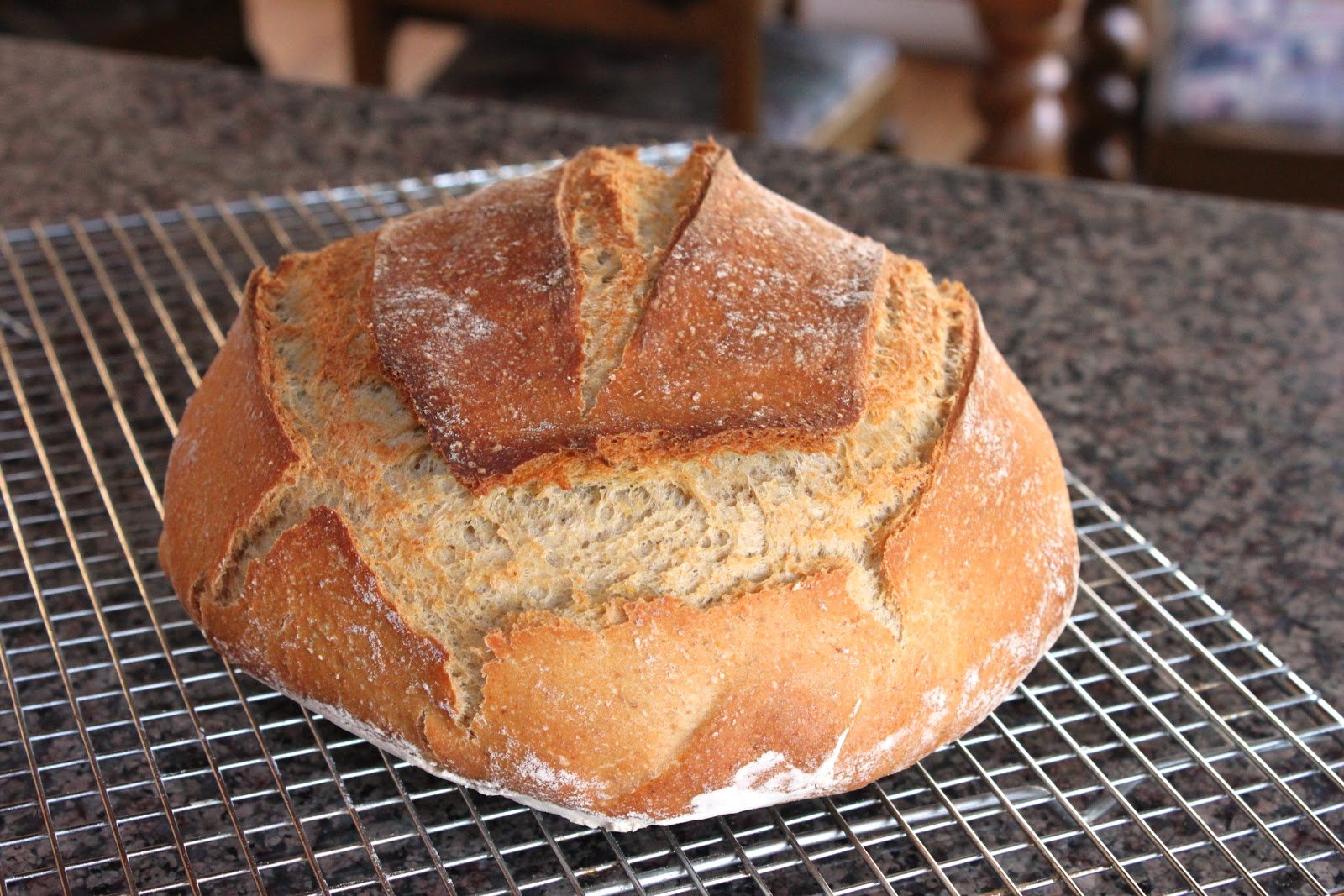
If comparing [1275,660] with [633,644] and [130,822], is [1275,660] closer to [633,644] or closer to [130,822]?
[633,644]

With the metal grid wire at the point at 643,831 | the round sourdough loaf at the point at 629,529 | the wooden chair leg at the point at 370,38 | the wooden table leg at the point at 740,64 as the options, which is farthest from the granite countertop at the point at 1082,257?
the wooden chair leg at the point at 370,38

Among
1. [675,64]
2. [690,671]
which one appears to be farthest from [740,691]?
[675,64]

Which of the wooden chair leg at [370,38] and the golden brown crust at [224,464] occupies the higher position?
the golden brown crust at [224,464]

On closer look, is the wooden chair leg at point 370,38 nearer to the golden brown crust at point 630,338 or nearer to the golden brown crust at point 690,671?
the golden brown crust at point 630,338

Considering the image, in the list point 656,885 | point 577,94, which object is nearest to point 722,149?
point 656,885

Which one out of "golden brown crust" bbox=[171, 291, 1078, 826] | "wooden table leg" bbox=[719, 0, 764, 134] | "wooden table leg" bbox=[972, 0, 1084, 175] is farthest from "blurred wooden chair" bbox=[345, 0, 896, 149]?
"golden brown crust" bbox=[171, 291, 1078, 826]

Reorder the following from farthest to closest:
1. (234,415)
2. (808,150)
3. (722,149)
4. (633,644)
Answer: (808,150) → (722,149) → (234,415) → (633,644)
